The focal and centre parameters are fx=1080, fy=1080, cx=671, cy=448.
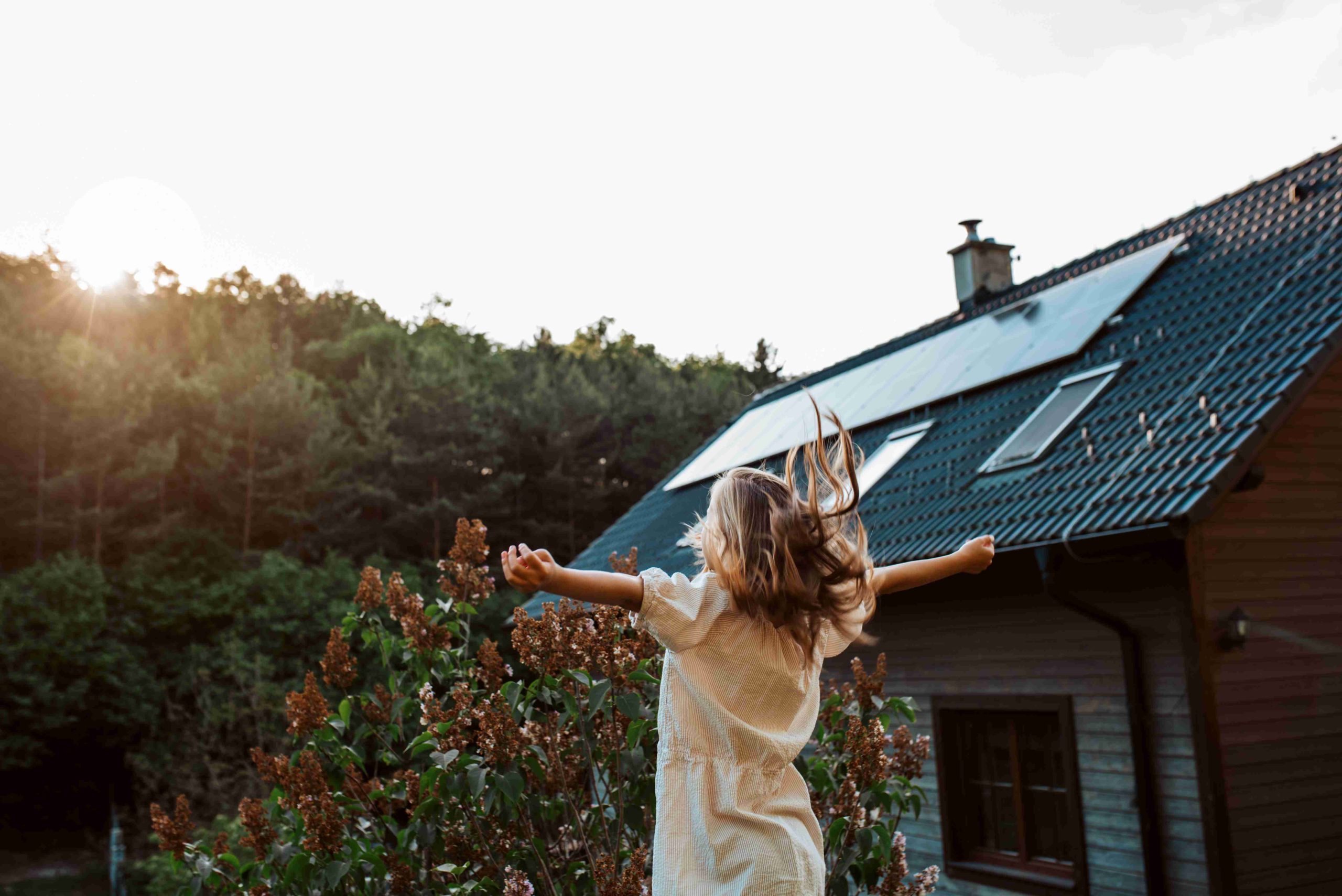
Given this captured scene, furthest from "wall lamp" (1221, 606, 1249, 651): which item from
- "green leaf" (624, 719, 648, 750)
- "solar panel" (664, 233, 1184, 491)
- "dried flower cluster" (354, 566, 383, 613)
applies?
"dried flower cluster" (354, 566, 383, 613)

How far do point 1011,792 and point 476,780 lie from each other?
5.30 m

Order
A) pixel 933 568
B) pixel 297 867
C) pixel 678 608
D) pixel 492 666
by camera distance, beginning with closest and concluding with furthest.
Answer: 1. pixel 678 608
2. pixel 933 568
3. pixel 297 867
4. pixel 492 666

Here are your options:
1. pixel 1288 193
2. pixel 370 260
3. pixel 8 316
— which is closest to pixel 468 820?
pixel 1288 193

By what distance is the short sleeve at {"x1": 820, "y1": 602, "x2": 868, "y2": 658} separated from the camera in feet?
7.82

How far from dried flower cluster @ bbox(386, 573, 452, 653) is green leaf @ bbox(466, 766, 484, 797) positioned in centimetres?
78

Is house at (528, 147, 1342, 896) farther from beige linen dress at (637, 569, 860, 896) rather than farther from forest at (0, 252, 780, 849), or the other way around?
forest at (0, 252, 780, 849)

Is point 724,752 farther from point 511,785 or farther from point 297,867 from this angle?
point 297,867

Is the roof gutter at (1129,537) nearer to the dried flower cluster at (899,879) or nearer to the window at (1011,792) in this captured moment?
the window at (1011,792)

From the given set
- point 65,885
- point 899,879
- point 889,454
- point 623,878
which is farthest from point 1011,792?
point 65,885

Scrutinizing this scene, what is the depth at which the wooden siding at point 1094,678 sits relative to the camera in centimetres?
607

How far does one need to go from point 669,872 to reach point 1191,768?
192 inches

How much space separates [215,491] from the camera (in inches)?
1000

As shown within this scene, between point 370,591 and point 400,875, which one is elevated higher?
point 370,591

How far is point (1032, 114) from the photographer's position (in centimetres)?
873
